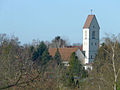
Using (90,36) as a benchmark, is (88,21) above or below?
above

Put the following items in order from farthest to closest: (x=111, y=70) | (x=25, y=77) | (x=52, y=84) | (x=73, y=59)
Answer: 1. (x=73, y=59)
2. (x=111, y=70)
3. (x=52, y=84)
4. (x=25, y=77)

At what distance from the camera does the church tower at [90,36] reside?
60.2 meters

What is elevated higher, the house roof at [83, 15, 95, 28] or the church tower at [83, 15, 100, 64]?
the house roof at [83, 15, 95, 28]

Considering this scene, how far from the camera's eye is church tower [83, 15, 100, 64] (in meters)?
60.2

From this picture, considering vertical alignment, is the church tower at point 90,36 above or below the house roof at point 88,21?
below

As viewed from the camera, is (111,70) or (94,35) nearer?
(111,70)

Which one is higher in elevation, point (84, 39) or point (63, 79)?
point (84, 39)

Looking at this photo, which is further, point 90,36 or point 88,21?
point 90,36

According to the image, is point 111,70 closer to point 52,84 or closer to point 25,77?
point 52,84

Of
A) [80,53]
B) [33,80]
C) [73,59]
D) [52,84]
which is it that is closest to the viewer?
[33,80]

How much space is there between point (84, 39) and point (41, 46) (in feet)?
58.1

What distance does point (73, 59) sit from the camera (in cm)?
3991

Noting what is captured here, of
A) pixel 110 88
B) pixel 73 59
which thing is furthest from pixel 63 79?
pixel 73 59

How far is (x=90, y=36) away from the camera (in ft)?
201
